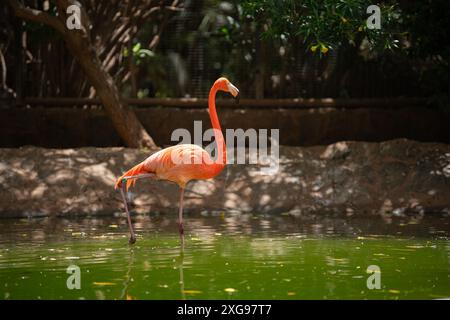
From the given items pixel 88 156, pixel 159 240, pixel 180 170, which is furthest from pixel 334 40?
pixel 88 156

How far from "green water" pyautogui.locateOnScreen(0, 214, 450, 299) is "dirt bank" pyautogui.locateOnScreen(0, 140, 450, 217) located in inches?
31.5

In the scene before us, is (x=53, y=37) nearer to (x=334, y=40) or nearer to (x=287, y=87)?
(x=287, y=87)

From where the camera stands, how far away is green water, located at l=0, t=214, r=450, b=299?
5.70 meters

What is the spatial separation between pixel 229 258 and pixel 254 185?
4489 mm

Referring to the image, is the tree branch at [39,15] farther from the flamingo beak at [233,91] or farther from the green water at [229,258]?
the flamingo beak at [233,91]

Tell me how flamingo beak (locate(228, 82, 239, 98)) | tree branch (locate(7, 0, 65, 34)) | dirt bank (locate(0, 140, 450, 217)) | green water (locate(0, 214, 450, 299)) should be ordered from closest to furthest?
green water (locate(0, 214, 450, 299)) < flamingo beak (locate(228, 82, 239, 98)) < dirt bank (locate(0, 140, 450, 217)) < tree branch (locate(7, 0, 65, 34))

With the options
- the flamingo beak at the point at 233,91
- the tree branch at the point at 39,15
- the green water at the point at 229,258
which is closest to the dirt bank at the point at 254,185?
the green water at the point at 229,258

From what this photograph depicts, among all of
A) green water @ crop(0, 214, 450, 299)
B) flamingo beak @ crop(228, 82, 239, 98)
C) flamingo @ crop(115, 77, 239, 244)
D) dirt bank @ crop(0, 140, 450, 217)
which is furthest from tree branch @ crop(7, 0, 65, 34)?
flamingo beak @ crop(228, 82, 239, 98)

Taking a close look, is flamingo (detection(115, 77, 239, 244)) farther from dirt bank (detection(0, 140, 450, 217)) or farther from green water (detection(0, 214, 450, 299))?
dirt bank (detection(0, 140, 450, 217))

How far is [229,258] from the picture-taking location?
7.13 m

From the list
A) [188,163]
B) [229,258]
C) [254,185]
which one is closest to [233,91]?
[188,163]

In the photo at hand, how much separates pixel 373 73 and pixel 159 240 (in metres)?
6.71

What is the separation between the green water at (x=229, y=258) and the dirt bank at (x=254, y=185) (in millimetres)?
801

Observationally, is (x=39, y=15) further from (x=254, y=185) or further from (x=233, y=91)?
(x=233, y=91)
